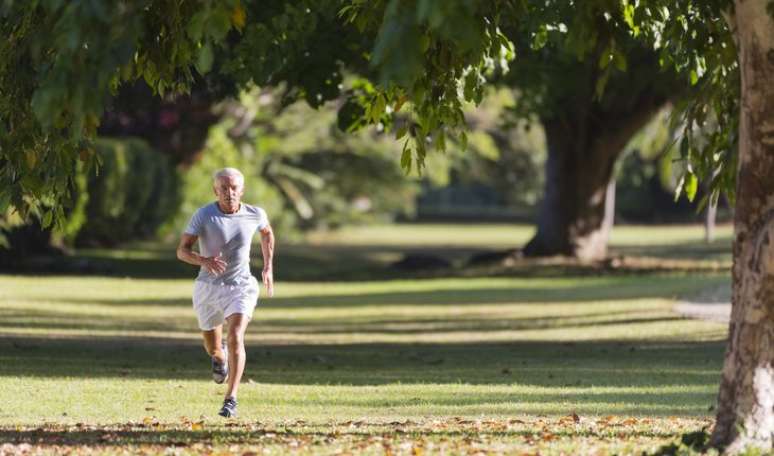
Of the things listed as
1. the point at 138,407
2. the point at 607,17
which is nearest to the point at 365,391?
the point at 138,407

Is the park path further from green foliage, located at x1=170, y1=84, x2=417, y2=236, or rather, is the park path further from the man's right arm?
green foliage, located at x1=170, y1=84, x2=417, y2=236

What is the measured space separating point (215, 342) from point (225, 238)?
997 mm

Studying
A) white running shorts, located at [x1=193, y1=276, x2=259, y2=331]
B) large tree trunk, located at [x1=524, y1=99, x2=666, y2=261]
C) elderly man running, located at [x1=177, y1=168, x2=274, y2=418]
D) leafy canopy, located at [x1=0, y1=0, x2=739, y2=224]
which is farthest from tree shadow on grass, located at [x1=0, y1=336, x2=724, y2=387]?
large tree trunk, located at [x1=524, y1=99, x2=666, y2=261]

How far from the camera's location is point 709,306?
2686 cm

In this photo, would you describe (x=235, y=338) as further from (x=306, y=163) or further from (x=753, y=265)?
(x=306, y=163)

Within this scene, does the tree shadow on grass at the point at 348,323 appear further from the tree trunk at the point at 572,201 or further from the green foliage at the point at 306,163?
the green foliage at the point at 306,163

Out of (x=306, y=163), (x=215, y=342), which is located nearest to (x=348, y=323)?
(x=215, y=342)

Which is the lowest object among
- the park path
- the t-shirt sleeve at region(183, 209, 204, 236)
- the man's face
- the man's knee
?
the park path

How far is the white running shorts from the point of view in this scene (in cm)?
1186

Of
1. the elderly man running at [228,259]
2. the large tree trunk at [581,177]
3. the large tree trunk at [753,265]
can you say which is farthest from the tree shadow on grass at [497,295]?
the large tree trunk at [753,265]

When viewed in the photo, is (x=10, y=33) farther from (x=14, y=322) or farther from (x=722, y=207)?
(x=722, y=207)

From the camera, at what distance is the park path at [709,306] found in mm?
25000

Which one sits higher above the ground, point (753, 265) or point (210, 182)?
point (753, 265)

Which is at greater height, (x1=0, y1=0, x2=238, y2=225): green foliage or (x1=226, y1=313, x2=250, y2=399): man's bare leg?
(x1=0, y1=0, x2=238, y2=225): green foliage
